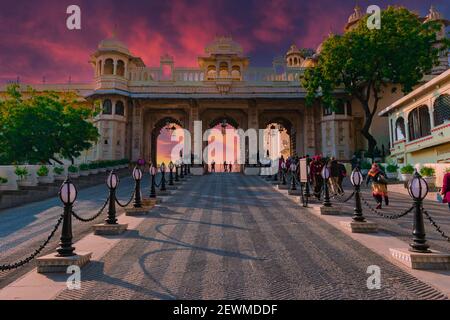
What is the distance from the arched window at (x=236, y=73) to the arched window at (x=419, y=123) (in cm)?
1886

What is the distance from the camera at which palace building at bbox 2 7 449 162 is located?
30625 mm

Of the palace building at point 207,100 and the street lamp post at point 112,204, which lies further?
the palace building at point 207,100

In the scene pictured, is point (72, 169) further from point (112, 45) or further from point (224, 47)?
point (224, 47)

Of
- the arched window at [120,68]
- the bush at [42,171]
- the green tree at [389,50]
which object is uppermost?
the arched window at [120,68]

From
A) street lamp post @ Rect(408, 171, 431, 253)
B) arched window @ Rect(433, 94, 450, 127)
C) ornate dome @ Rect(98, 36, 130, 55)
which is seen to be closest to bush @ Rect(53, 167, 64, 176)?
ornate dome @ Rect(98, 36, 130, 55)

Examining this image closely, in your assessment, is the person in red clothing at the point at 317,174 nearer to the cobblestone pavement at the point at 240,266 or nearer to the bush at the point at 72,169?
the cobblestone pavement at the point at 240,266

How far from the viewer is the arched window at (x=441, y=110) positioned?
695 inches

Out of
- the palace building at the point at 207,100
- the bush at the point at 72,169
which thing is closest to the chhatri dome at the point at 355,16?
the palace building at the point at 207,100

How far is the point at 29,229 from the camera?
25.7 ft

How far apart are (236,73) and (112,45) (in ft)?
47.2

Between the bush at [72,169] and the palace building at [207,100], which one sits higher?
the palace building at [207,100]

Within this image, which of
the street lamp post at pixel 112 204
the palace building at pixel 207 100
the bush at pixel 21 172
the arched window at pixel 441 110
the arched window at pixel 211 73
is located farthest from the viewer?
the arched window at pixel 211 73

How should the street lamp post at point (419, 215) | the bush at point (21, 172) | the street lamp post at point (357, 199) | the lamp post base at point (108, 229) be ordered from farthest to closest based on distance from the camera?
1. the bush at point (21, 172)
2. the street lamp post at point (357, 199)
3. the lamp post base at point (108, 229)
4. the street lamp post at point (419, 215)
